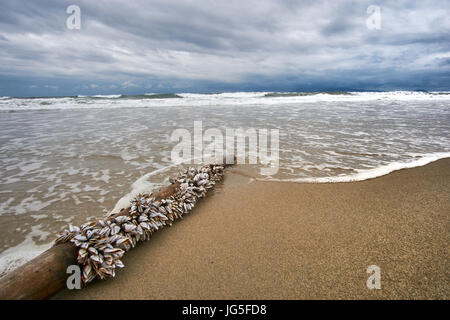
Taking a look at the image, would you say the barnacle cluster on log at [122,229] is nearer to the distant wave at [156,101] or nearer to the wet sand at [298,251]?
the wet sand at [298,251]

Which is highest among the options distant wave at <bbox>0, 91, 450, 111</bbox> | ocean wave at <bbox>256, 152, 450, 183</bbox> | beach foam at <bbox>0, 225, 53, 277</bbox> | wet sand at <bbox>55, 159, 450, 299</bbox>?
distant wave at <bbox>0, 91, 450, 111</bbox>

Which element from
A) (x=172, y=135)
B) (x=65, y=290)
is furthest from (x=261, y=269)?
(x=172, y=135)

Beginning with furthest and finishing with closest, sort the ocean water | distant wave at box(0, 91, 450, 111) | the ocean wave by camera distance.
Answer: distant wave at box(0, 91, 450, 111) < the ocean wave < the ocean water

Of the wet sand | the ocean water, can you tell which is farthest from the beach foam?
the wet sand

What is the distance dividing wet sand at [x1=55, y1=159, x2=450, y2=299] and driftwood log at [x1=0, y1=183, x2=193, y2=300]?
0.14 metres

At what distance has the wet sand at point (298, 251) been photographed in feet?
6.08

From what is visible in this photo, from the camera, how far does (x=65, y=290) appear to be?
1.90 m

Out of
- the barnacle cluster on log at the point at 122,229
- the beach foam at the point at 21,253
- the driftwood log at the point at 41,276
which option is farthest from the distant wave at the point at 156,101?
the driftwood log at the point at 41,276

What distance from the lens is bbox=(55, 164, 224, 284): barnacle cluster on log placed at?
1988 mm

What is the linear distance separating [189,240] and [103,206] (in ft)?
6.25

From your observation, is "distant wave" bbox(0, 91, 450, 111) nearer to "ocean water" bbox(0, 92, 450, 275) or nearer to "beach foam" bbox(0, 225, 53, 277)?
"ocean water" bbox(0, 92, 450, 275)

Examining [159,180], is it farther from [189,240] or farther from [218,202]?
[189,240]

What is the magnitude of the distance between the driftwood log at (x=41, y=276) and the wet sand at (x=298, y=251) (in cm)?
14

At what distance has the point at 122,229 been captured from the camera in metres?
2.44
